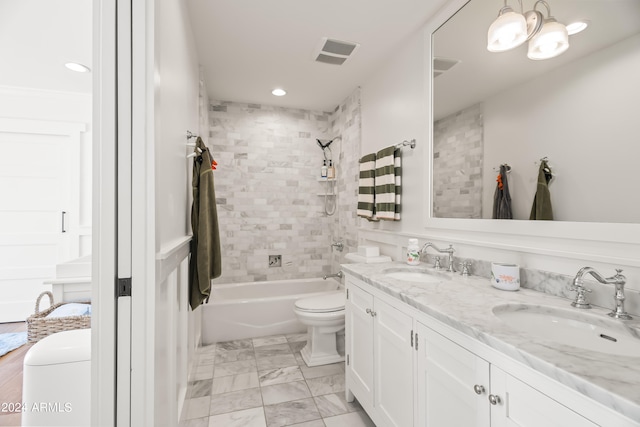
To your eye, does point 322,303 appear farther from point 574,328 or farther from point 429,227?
point 574,328

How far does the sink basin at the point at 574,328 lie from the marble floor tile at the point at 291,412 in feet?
4.36

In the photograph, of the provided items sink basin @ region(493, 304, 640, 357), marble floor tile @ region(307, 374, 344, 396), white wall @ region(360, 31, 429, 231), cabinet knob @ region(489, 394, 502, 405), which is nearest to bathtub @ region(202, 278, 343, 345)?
marble floor tile @ region(307, 374, 344, 396)

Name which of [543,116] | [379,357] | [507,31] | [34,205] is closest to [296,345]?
[379,357]

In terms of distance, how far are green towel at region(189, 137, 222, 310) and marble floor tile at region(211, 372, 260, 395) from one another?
661 mm

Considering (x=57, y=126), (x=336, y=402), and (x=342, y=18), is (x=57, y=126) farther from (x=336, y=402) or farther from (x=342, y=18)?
(x=336, y=402)

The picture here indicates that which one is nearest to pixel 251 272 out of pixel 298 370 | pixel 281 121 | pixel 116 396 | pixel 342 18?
pixel 298 370

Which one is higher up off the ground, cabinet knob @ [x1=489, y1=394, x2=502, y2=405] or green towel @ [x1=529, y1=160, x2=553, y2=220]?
green towel @ [x1=529, y1=160, x2=553, y2=220]

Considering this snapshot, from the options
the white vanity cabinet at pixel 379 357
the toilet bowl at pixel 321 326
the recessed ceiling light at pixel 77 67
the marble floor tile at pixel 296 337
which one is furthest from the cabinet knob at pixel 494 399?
the recessed ceiling light at pixel 77 67

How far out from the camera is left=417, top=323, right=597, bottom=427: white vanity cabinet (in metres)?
0.71

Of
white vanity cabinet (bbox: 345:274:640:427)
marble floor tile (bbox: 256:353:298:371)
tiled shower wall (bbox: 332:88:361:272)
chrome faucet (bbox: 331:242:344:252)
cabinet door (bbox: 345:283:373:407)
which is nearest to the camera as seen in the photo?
white vanity cabinet (bbox: 345:274:640:427)

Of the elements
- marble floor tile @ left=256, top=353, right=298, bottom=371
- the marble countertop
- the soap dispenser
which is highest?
the soap dispenser

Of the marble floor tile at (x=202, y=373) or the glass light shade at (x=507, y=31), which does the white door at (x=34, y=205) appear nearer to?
the marble floor tile at (x=202, y=373)

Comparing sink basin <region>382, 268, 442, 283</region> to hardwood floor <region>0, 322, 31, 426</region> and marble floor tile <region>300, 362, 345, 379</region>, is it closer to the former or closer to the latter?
marble floor tile <region>300, 362, 345, 379</region>

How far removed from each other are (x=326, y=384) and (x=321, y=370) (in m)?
0.19
